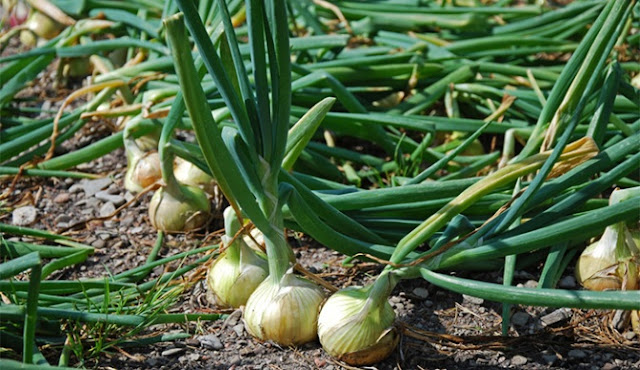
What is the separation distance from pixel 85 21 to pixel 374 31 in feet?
3.20

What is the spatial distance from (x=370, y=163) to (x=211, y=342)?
2.56 ft

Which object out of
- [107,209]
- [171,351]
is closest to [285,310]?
[171,351]

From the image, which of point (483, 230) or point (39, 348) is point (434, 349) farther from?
point (39, 348)

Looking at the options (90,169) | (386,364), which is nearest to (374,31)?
(90,169)

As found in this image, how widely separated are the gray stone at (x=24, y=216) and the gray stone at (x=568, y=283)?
1.34 m

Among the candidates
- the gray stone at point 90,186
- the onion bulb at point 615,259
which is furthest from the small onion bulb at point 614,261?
the gray stone at point 90,186

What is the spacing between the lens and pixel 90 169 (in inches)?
96.8

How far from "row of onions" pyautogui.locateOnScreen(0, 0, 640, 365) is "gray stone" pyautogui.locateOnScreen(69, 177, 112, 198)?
8cm

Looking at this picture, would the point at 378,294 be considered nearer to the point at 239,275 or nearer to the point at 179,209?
the point at 239,275

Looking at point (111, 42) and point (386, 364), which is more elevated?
point (111, 42)

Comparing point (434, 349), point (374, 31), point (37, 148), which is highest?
point (374, 31)

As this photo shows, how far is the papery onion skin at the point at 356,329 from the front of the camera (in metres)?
1.49

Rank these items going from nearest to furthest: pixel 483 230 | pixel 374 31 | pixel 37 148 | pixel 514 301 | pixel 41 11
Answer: pixel 514 301 < pixel 483 230 < pixel 37 148 < pixel 374 31 < pixel 41 11

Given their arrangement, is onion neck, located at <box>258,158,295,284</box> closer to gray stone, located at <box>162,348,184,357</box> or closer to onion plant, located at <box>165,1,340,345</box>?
onion plant, located at <box>165,1,340,345</box>
